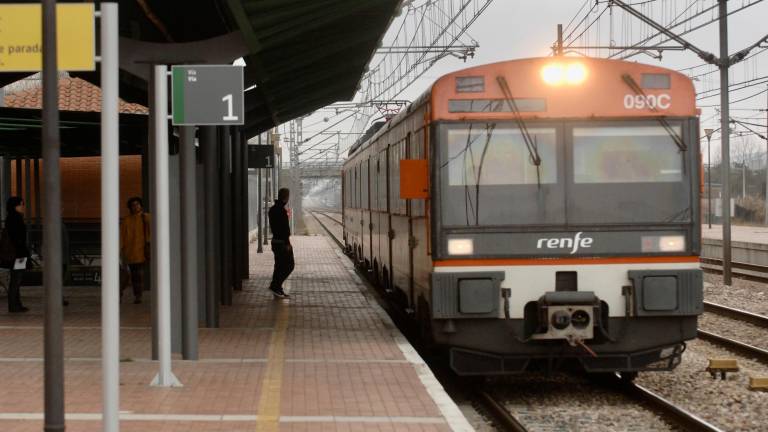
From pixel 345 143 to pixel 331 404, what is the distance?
55.2 m

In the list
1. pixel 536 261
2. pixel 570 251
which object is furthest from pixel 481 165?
pixel 570 251

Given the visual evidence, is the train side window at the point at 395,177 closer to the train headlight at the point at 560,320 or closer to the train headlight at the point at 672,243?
the train headlight at the point at 560,320

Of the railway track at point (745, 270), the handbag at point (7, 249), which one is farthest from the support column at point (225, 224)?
the railway track at point (745, 270)

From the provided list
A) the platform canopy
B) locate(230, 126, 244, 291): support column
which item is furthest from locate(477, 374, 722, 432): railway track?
locate(230, 126, 244, 291): support column

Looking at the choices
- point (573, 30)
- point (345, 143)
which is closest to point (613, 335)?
point (573, 30)

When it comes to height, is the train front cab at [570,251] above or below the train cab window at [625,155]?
below

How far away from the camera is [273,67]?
15.4 meters

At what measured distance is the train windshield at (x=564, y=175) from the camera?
9.74m

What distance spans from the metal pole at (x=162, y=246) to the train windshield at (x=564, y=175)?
7.95 feet

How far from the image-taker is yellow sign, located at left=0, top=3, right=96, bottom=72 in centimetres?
630

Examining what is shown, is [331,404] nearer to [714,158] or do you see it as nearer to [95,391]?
[95,391]

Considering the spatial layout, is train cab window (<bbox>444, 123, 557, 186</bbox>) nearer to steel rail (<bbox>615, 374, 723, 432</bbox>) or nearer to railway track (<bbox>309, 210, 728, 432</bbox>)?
railway track (<bbox>309, 210, 728, 432</bbox>)

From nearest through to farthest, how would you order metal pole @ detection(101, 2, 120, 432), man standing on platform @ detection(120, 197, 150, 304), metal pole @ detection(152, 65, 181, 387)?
metal pole @ detection(101, 2, 120, 432), metal pole @ detection(152, 65, 181, 387), man standing on platform @ detection(120, 197, 150, 304)

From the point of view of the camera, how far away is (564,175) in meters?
9.78
